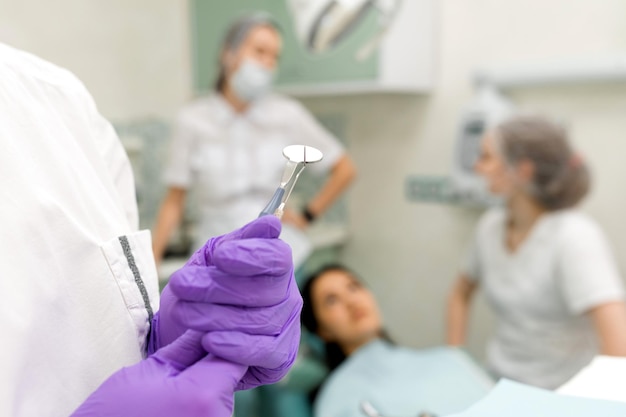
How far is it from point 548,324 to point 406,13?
3.84 feet

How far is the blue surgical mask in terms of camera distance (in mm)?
1746

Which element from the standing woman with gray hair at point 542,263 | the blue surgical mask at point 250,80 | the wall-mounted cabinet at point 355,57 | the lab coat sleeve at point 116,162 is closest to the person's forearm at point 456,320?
the standing woman with gray hair at point 542,263

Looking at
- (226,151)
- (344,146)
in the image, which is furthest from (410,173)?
(226,151)

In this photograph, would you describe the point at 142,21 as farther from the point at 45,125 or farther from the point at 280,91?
the point at 45,125

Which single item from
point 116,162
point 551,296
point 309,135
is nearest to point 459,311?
point 551,296

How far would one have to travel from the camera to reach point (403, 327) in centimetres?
238

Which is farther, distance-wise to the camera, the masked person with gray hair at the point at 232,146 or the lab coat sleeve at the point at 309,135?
the lab coat sleeve at the point at 309,135

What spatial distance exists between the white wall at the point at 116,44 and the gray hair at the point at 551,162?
154 cm

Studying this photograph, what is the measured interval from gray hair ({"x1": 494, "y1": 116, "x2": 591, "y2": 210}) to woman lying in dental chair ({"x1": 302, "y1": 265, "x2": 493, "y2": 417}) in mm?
510

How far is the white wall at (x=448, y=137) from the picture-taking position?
→ 72.5 inches

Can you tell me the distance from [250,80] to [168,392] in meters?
1.38

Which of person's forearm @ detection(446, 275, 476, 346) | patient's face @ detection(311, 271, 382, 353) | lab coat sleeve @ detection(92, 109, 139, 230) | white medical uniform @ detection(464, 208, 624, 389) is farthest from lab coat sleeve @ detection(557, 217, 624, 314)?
lab coat sleeve @ detection(92, 109, 139, 230)

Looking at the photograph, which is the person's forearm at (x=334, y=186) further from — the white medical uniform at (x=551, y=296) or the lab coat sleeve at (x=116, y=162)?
the lab coat sleeve at (x=116, y=162)

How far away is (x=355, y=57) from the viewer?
78.5 inches
